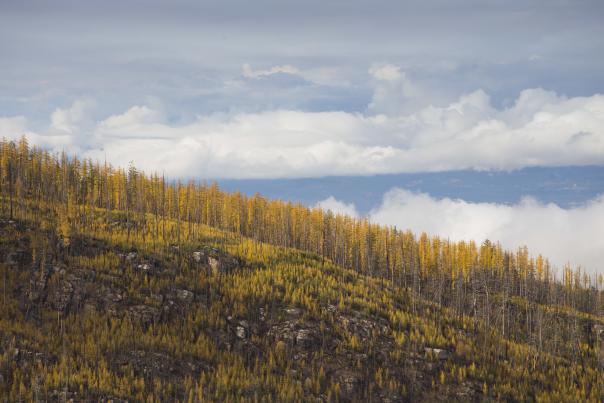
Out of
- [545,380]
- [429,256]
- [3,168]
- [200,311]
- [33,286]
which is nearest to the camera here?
[33,286]

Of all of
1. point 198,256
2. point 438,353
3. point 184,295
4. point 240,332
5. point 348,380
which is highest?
point 198,256

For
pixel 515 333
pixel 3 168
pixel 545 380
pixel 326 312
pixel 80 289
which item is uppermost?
pixel 3 168

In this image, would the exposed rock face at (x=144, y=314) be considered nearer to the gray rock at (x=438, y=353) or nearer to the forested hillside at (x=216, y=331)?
the forested hillside at (x=216, y=331)

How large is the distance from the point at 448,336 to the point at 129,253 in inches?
1935

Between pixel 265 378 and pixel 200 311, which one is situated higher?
pixel 200 311

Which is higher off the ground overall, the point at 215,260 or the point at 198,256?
the point at 198,256

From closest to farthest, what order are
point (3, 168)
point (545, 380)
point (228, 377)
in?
point (228, 377) < point (545, 380) < point (3, 168)

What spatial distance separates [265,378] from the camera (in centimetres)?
4797

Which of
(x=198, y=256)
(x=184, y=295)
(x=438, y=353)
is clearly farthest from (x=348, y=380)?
(x=198, y=256)

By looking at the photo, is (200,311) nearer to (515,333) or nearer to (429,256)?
(515,333)

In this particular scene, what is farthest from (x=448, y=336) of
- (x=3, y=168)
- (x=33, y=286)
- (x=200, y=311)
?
(x=3, y=168)

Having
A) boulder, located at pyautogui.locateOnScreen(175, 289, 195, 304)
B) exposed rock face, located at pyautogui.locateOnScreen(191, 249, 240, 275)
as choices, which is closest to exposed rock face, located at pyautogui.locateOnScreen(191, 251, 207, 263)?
exposed rock face, located at pyautogui.locateOnScreen(191, 249, 240, 275)

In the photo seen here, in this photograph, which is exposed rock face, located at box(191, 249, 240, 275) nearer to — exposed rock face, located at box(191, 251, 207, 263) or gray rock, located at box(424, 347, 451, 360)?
exposed rock face, located at box(191, 251, 207, 263)

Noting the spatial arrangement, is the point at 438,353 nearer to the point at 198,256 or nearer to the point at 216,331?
the point at 216,331
